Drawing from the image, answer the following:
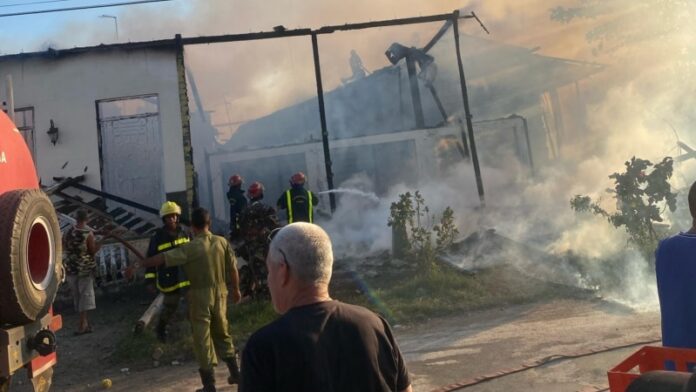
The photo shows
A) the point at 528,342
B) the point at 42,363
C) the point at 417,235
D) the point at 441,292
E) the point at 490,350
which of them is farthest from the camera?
the point at 417,235

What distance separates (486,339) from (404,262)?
4.21 meters

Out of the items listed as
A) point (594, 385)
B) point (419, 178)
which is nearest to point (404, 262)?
point (594, 385)

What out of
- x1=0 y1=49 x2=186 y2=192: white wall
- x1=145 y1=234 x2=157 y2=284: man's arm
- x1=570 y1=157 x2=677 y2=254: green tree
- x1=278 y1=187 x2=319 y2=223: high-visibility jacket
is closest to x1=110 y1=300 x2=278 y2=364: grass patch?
x1=145 y1=234 x2=157 y2=284: man's arm

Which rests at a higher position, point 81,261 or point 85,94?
point 85,94

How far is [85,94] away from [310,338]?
12.9 metres

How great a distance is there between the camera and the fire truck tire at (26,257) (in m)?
3.20

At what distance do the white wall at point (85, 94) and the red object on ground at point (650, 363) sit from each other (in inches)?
460

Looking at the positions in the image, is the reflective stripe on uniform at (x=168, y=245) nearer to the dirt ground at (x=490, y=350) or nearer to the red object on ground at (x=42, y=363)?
the dirt ground at (x=490, y=350)

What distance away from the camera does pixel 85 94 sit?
12984 millimetres

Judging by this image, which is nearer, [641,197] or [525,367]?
[525,367]

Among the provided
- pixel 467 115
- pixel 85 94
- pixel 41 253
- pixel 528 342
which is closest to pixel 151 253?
pixel 41 253

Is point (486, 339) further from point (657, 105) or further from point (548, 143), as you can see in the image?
point (548, 143)

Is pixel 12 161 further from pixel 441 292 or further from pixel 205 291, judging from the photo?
pixel 441 292

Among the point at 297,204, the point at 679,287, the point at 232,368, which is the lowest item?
the point at 232,368
